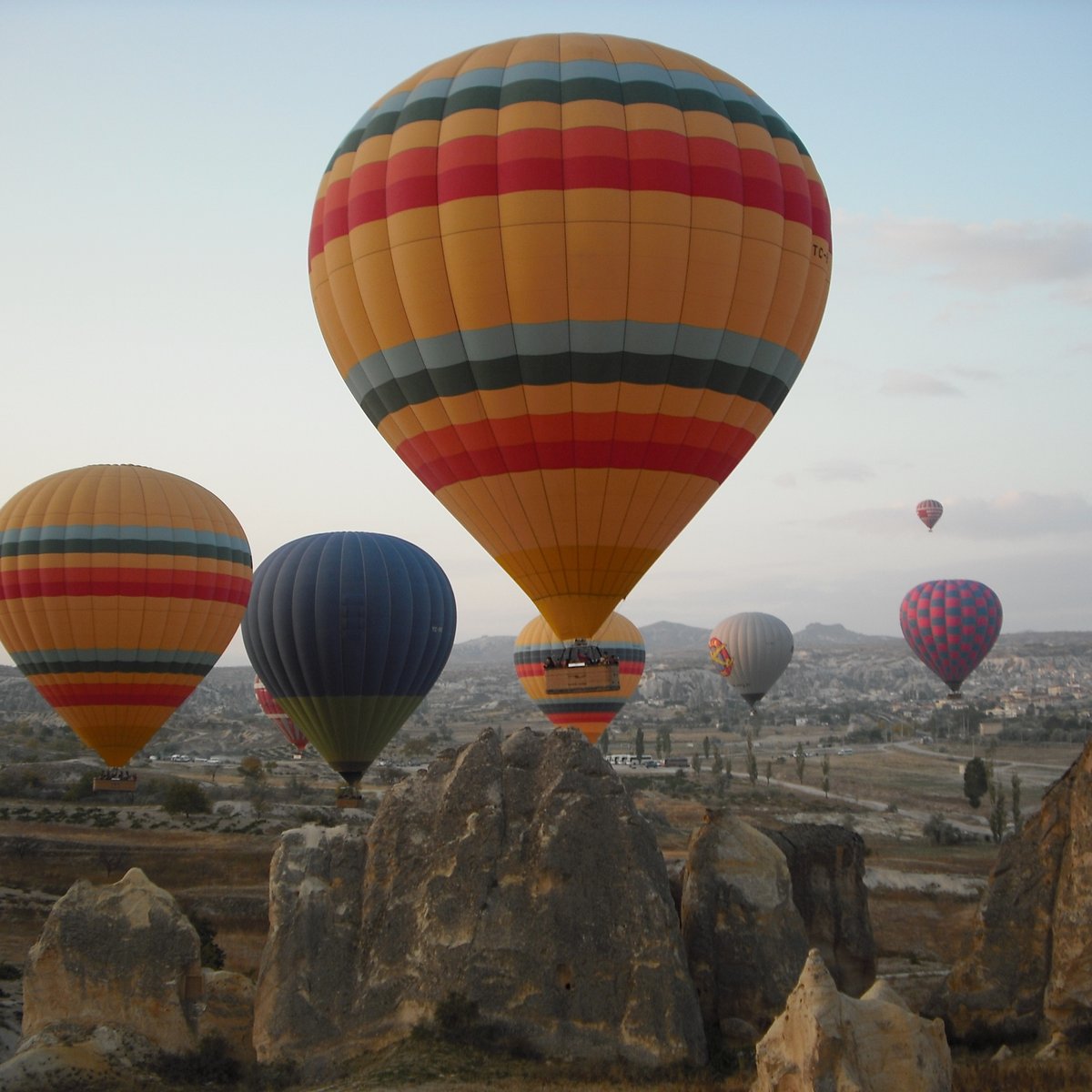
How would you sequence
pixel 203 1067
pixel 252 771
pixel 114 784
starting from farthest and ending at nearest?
pixel 252 771, pixel 114 784, pixel 203 1067

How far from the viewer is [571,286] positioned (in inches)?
850

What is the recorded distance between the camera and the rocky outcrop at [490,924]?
58.7 feet

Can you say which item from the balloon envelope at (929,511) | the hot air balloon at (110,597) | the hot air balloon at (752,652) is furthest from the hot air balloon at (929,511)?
the hot air balloon at (110,597)

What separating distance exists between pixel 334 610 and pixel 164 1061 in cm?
2211

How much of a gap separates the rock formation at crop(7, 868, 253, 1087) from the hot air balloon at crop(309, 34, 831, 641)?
8.64 m

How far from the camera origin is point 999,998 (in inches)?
734

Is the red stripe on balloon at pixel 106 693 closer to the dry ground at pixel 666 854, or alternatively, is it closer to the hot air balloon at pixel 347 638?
the hot air balloon at pixel 347 638

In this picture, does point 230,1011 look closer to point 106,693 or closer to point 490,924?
point 490,924

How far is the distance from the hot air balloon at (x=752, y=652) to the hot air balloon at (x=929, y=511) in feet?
109

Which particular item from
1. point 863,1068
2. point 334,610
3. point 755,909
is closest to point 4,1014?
point 755,909

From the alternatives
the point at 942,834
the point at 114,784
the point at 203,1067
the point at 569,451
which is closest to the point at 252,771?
the point at 114,784

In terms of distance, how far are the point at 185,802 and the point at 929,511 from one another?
87.7 metres

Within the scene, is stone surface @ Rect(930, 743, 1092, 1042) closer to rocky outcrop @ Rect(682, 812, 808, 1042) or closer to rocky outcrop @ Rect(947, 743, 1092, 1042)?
rocky outcrop @ Rect(947, 743, 1092, 1042)

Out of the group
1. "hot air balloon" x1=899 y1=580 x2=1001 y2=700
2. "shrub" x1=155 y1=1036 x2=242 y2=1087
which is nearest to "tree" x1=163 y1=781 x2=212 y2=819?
"shrub" x1=155 y1=1036 x2=242 y2=1087
